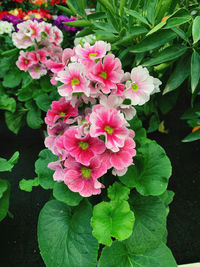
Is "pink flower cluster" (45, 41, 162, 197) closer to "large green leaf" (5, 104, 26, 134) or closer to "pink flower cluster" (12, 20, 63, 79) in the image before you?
"pink flower cluster" (12, 20, 63, 79)

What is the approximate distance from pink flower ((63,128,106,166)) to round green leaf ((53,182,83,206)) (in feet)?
0.58

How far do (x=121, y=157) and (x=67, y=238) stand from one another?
330 mm

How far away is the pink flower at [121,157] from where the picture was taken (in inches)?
27.3

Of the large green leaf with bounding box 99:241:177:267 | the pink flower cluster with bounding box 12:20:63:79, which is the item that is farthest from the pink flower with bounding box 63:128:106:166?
the pink flower cluster with bounding box 12:20:63:79

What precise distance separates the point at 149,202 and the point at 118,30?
2.29 feet

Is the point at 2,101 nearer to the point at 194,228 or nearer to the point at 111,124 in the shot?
the point at 111,124

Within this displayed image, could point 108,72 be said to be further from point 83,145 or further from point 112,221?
point 112,221

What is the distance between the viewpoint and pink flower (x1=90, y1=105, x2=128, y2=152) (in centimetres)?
66

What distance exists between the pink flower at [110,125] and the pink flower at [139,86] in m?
0.09

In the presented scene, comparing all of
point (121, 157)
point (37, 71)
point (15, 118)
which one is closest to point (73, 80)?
point (121, 157)

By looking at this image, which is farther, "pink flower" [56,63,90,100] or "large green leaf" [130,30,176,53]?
"large green leaf" [130,30,176,53]

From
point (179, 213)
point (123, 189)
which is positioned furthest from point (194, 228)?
point (123, 189)

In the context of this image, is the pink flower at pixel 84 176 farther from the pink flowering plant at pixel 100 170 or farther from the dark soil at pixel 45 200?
the dark soil at pixel 45 200

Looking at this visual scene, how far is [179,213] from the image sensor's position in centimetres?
142
